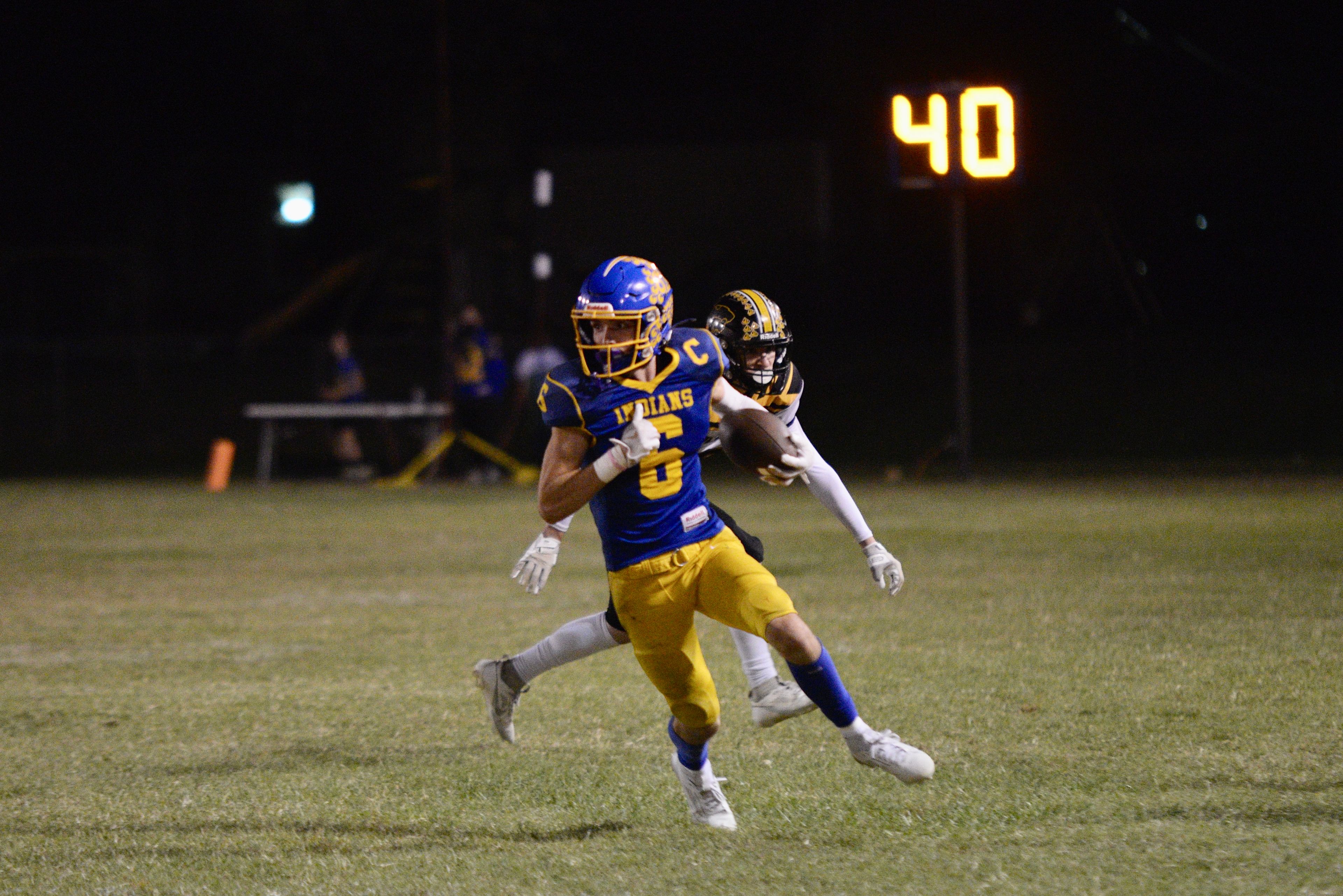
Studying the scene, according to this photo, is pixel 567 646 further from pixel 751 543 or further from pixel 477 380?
pixel 477 380

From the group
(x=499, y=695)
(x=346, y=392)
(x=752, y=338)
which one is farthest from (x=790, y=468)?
(x=346, y=392)

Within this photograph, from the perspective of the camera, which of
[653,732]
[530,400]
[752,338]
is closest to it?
[752,338]

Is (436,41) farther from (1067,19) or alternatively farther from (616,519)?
(616,519)

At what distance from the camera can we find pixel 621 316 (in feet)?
15.5

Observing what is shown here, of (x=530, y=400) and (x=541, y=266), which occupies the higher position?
(x=541, y=266)

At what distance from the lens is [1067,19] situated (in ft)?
79.4

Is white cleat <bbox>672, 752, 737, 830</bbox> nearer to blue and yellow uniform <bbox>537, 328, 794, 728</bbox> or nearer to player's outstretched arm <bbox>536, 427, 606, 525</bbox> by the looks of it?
blue and yellow uniform <bbox>537, 328, 794, 728</bbox>

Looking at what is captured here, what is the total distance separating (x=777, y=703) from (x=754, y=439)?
1.06m

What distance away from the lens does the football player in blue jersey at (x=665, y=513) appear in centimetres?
473

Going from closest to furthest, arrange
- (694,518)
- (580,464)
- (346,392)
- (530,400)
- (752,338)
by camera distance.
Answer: (580,464) → (694,518) → (752,338) → (346,392) → (530,400)

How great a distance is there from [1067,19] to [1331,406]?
7.24 meters

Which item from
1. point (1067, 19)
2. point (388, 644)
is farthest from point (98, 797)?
point (1067, 19)

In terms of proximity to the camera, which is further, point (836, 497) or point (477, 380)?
point (477, 380)

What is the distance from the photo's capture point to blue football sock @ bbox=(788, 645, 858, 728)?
4.69 metres
